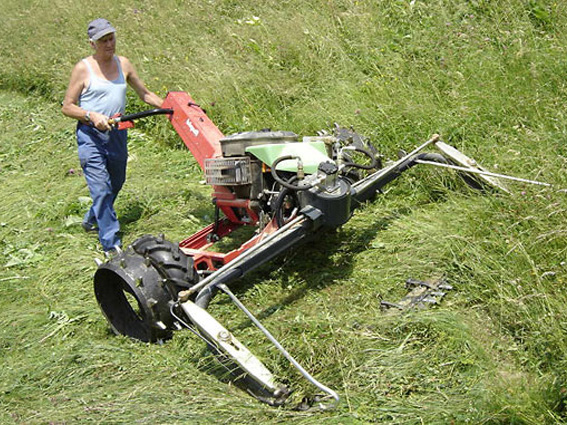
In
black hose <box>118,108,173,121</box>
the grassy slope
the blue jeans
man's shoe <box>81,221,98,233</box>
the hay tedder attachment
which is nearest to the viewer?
the grassy slope

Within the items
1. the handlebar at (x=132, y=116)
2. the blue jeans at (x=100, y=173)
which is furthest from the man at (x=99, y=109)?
the handlebar at (x=132, y=116)

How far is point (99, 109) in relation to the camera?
5.46 metres

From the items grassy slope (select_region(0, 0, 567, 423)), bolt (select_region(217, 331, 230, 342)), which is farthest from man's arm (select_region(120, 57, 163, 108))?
bolt (select_region(217, 331, 230, 342))

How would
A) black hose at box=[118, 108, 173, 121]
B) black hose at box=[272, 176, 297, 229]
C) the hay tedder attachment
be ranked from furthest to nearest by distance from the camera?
black hose at box=[118, 108, 173, 121], black hose at box=[272, 176, 297, 229], the hay tedder attachment

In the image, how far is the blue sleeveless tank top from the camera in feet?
17.8

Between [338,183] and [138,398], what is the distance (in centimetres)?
176

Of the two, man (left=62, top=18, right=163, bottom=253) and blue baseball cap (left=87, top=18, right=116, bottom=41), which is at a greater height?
blue baseball cap (left=87, top=18, right=116, bottom=41)

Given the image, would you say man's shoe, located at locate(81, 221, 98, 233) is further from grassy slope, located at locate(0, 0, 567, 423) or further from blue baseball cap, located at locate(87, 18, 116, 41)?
blue baseball cap, located at locate(87, 18, 116, 41)

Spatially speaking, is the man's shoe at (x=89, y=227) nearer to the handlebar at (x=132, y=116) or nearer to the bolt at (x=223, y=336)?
the handlebar at (x=132, y=116)

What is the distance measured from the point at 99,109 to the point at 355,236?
2.38m

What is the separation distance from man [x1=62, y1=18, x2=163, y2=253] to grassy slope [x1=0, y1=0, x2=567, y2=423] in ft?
1.44

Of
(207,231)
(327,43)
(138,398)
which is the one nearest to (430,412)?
(138,398)

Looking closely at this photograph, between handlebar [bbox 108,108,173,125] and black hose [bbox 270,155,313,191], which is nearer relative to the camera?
black hose [bbox 270,155,313,191]

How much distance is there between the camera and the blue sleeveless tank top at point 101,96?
17.8 ft
